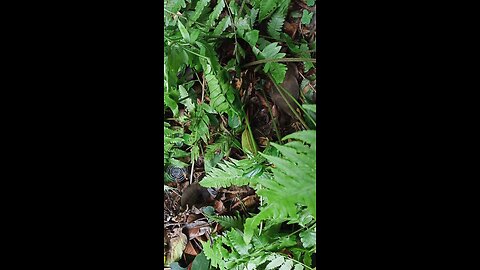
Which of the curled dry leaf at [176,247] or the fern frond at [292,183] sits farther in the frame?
the curled dry leaf at [176,247]

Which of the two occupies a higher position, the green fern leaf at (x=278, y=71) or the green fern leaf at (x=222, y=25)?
the green fern leaf at (x=222, y=25)

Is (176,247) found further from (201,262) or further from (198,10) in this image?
(198,10)

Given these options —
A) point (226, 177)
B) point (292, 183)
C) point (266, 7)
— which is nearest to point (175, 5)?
point (266, 7)

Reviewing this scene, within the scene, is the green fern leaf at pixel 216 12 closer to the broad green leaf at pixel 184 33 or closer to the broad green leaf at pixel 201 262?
the broad green leaf at pixel 184 33

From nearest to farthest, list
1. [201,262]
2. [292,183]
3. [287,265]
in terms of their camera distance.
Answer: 1. [292,183]
2. [287,265]
3. [201,262]

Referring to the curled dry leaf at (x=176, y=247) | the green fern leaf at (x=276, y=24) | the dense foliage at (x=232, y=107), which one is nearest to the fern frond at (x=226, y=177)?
the dense foliage at (x=232, y=107)

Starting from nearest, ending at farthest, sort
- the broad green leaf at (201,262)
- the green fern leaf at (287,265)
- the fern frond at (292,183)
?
the fern frond at (292,183) → the green fern leaf at (287,265) → the broad green leaf at (201,262)

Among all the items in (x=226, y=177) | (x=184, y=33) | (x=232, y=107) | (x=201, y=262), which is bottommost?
(x=201, y=262)

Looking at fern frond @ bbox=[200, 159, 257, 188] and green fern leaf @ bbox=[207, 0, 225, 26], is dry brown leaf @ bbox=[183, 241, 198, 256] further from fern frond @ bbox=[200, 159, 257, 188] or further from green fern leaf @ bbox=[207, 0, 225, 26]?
green fern leaf @ bbox=[207, 0, 225, 26]

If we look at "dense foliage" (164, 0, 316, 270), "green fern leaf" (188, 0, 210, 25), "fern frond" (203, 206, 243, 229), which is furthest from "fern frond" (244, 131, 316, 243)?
"green fern leaf" (188, 0, 210, 25)

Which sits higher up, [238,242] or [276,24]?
[276,24]

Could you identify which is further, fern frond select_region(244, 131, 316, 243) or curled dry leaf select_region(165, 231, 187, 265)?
curled dry leaf select_region(165, 231, 187, 265)

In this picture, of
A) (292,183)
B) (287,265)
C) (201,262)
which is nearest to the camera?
(292,183)
